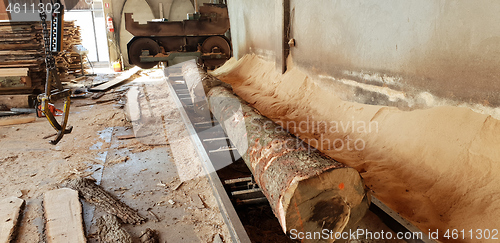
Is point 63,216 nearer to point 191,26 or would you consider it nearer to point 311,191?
point 311,191

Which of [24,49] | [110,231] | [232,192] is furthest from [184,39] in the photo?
[110,231]

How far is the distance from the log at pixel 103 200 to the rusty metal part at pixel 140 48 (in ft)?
23.8

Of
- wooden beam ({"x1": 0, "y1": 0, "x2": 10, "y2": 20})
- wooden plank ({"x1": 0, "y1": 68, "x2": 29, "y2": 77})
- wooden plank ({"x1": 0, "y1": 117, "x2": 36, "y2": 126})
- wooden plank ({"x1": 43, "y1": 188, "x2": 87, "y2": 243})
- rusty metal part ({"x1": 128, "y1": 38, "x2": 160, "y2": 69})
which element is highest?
wooden beam ({"x1": 0, "y1": 0, "x2": 10, "y2": 20})

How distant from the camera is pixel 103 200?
3344 millimetres

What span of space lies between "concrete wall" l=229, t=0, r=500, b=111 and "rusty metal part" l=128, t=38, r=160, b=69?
20.6 ft

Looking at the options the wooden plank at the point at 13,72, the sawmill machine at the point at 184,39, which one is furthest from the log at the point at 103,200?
the sawmill machine at the point at 184,39

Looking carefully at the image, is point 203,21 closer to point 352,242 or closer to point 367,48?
point 367,48

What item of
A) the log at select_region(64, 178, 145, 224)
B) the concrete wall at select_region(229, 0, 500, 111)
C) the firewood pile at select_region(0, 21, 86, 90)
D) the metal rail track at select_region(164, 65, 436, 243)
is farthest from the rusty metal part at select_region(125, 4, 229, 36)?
the log at select_region(64, 178, 145, 224)

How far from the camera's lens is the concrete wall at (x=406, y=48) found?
8.35 ft

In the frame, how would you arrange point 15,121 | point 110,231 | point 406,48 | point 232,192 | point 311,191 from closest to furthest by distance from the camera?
point 311,191
point 110,231
point 232,192
point 406,48
point 15,121

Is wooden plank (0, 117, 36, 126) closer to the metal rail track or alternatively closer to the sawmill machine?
the metal rail track

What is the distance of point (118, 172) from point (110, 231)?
1413 millimetres

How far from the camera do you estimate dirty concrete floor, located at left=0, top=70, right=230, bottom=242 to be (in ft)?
9.73

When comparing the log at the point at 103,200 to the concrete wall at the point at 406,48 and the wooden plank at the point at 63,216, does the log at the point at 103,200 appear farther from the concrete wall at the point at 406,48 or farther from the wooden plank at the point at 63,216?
the concrete wall at the point at 406,48
